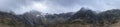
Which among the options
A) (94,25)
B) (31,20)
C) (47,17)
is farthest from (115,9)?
(31,20)

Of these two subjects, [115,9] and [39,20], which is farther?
[39,20]

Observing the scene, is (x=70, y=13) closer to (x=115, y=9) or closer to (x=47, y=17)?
(x=47, y=17)

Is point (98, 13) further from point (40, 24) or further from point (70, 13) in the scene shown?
point (40, 24)

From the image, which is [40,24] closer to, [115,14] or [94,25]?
[94,25]

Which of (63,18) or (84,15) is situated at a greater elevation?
(84,15)

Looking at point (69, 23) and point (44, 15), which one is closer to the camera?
point (69, 23)

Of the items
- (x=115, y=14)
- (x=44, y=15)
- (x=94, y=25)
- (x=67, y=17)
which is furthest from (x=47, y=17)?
(x=115, y=14)

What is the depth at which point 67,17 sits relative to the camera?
56.0 ft

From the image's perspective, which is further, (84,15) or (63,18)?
(63,18)

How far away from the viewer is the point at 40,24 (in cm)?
1747

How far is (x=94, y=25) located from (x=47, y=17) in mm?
3586

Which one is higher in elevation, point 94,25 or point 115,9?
point 115,9

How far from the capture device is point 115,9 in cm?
1653

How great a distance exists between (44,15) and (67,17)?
6.09ft
